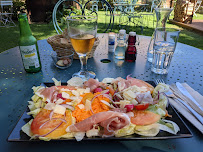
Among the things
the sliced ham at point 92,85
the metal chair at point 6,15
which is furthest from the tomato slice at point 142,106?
the metal chair at point 6,15

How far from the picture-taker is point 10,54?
1.44 metres

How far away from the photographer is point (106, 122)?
23.1 inches

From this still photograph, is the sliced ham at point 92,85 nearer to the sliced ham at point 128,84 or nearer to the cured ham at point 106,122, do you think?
the sliced ham at point 128,84

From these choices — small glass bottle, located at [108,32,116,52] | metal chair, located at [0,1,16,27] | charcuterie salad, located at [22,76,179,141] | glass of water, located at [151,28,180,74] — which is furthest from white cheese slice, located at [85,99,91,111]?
metal chair, located at [0,1,16,27]

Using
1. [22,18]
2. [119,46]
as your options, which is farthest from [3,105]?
[119,46]

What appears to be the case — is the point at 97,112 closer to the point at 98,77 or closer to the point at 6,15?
the point at 98,77

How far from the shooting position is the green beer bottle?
1.02 metres

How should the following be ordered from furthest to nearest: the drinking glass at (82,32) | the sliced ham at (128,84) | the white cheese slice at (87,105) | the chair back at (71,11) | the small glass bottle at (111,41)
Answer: the chair back at (71,11), the small glass bottle at (111,41), the drinking glass at (82,32), the sliced ham at (128,84), the white cheese slice at (87,105)

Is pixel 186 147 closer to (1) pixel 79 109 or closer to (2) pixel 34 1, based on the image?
(1) pixel 79 109

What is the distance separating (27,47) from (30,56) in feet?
0.20

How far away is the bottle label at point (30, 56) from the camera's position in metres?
1.02

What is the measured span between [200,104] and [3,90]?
3.33 ft

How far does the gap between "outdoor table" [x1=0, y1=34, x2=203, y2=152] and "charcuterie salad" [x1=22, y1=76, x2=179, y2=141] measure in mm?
38

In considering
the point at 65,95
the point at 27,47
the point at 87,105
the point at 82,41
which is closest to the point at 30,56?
the point at 27,47
